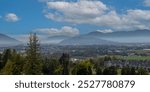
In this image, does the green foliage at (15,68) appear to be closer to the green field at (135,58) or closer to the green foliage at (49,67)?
the green foliage at (49,67)

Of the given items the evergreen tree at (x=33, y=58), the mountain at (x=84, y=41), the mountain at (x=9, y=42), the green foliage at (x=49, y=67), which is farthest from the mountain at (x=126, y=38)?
the mountain at (x=9, y=42)

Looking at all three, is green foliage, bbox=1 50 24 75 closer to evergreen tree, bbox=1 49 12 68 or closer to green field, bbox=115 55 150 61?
evergreen tree, bbox=1 49 12 68

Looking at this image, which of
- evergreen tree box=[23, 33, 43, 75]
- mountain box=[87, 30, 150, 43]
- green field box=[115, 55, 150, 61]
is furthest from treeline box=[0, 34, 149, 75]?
mountain box=[87, 30, 150, 43]

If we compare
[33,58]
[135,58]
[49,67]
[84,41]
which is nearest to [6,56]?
[49,67]

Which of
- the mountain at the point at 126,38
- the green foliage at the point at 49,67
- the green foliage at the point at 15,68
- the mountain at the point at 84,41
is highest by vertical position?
the mountain at the point at 126,38

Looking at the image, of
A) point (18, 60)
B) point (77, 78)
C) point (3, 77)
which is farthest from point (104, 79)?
point (18, 60)

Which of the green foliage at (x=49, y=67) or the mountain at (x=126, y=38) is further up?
the mountain at (x=126, y=38)

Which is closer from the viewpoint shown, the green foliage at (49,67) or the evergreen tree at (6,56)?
the green foliage at (49,67)

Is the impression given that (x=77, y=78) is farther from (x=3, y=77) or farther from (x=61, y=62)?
(x=61, y=62)
